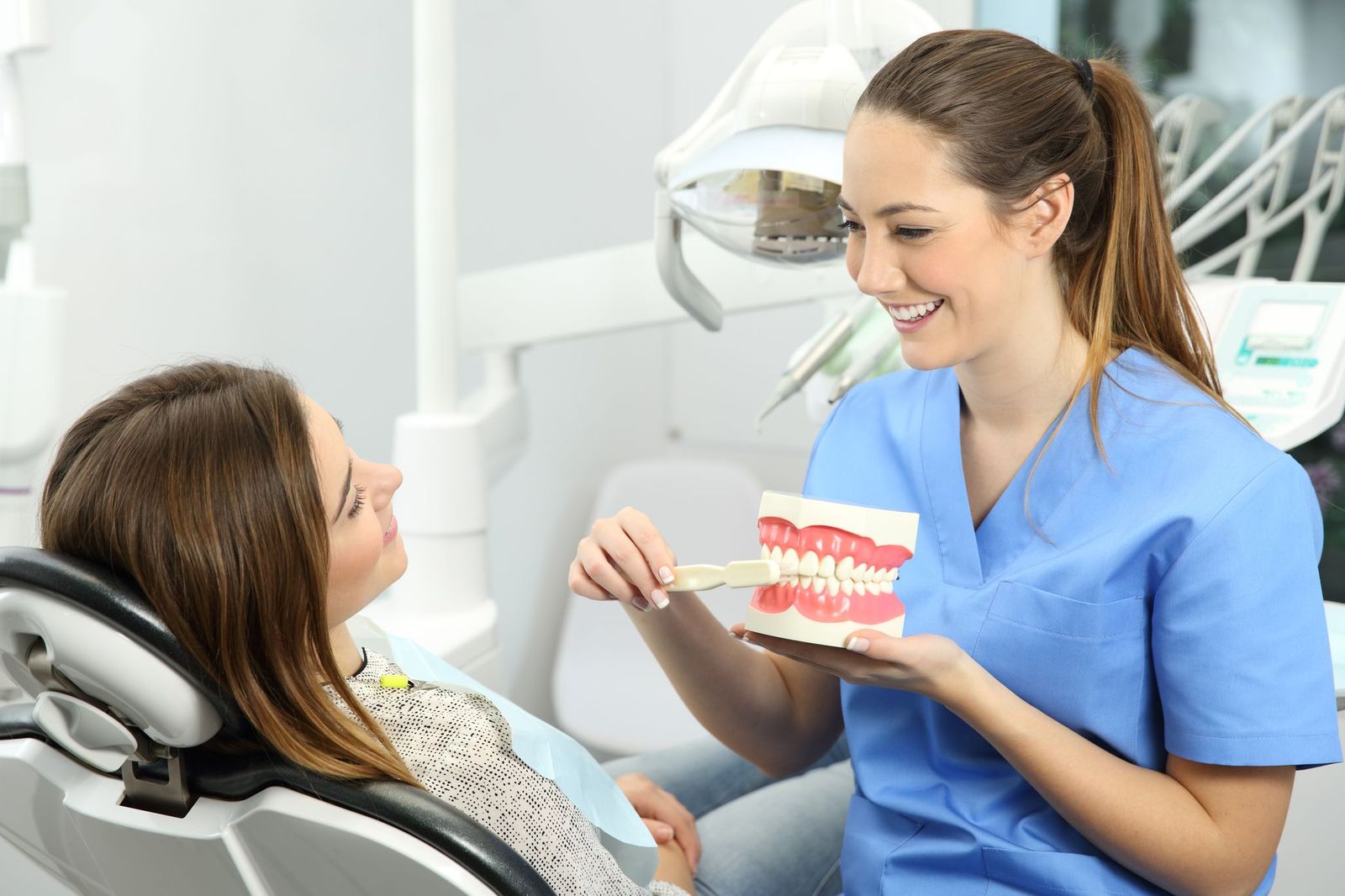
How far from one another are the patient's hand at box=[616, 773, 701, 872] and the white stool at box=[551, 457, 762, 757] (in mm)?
1113

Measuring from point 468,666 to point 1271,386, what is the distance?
106 centimetres

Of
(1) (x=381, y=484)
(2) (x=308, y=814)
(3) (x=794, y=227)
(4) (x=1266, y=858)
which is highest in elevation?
(3) (x=794, y=227)

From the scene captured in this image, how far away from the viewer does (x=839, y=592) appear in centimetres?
91

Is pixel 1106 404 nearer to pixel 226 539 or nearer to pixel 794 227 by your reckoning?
pixel 794 227

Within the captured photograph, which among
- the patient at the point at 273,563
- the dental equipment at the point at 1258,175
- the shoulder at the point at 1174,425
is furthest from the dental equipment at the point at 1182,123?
the patient at the point at 273,563

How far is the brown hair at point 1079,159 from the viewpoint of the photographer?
100 cm

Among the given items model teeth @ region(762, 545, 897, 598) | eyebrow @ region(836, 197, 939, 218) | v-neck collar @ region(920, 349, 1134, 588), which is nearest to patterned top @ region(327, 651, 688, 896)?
model teeth @ region(762, 545, 897, 598)

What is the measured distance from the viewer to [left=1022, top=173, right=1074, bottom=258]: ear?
3.34ft

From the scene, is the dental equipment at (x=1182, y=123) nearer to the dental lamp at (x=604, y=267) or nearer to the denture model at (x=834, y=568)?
the dental lamp at (x=604, y=267)

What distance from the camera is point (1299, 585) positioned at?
3.11 ft

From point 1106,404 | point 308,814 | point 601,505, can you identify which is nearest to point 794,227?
point 1106,404

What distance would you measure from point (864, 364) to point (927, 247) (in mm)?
582

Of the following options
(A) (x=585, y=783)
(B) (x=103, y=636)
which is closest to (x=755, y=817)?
(A) (x=585, y=783)

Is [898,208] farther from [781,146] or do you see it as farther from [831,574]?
[831,574]
